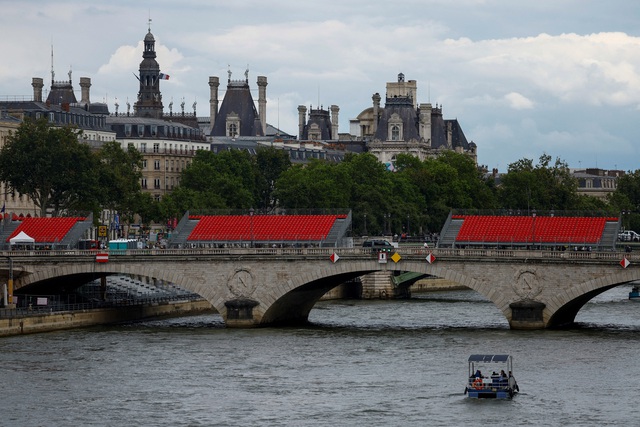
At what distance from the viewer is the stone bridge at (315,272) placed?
333ft

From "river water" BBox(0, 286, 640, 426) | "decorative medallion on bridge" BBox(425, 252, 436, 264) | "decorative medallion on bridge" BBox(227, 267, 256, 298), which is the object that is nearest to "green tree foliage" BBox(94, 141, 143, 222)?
"river water" BBox(0, 286, 640, 426)

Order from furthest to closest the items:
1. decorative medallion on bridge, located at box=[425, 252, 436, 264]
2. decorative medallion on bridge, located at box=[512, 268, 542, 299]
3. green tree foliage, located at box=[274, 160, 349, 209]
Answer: green tree foliage, located at box=[274, 160, 349, 209]
decorative medallion on bridge, located at box=[425, 252, 436, 264]
decorative medallion on bridge, located at box=[512, 268, 542, 299]

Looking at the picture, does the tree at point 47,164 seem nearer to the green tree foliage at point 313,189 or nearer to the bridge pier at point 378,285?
the bridge pier at point 378,285

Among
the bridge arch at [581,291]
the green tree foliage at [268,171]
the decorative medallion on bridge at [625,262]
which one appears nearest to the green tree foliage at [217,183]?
the green tree foliage at [268,171]

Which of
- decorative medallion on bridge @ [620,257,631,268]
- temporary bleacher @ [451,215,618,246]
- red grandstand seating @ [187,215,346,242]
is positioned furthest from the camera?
red grandstand seating @ [187,215,346,242]

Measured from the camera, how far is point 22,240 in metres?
119

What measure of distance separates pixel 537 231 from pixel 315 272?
48.3 feet

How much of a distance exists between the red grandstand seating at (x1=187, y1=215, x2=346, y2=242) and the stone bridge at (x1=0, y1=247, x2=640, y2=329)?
14.0 feet

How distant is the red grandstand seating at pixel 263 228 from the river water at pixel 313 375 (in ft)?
19.7

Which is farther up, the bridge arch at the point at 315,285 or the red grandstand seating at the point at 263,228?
the red grandstand seating at the point at 263,228

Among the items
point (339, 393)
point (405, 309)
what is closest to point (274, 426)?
point (339, 393)

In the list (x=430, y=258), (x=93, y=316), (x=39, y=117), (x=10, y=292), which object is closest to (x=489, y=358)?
(x=430, y=258)

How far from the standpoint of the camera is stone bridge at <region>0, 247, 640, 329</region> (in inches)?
3996

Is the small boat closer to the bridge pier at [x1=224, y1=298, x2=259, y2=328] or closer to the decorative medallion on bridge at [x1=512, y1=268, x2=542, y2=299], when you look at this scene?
the decorative medallion on bridge at [x1=512, y1=268, x2=542, y2=299]
